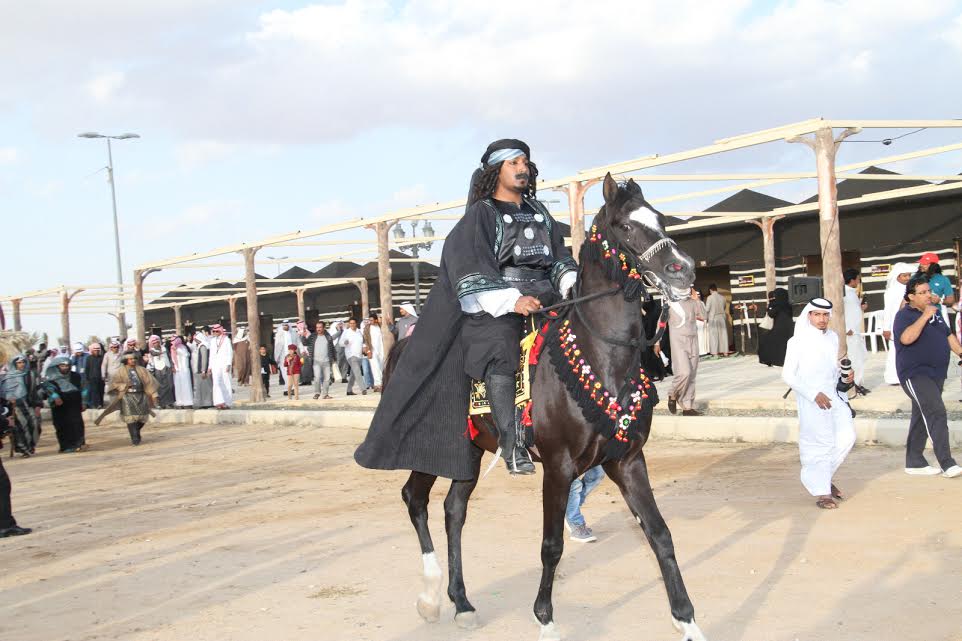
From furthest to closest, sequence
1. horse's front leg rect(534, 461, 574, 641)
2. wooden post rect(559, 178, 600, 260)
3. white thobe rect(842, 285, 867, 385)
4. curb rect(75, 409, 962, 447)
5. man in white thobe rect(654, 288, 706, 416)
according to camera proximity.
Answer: wooden post rect(559, 178, 600, 260)
white thobe rect(842, 285, 867, 385)
man in white thobe rect(654, 288, 706, 416)
curb rect(75, 409, 962, 447)
horse's front leg rect(534, 461, 574, 641)

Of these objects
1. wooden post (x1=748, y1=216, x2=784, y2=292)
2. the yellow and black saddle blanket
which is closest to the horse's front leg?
the yellow and black saddle blanket

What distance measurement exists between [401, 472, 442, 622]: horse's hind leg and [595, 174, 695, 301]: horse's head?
1.87 meters

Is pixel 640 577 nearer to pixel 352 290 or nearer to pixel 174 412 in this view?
pixel 174 412

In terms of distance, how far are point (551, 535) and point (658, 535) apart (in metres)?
0.55

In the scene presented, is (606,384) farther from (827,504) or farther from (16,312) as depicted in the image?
(16,312)

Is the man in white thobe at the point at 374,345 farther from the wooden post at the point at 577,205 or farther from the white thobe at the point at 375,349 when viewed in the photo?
the wooden post at the point at 577,205

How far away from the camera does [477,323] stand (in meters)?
5.38

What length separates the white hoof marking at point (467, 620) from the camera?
545 cm

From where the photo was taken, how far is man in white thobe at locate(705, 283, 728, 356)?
26828 millimetres

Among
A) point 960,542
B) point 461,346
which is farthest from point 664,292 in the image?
point 960,542

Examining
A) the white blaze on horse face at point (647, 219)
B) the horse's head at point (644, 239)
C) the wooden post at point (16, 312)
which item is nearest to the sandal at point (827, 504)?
the horse's head at point (644, 239)

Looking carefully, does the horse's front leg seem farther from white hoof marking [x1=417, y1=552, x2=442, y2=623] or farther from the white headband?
the white headband

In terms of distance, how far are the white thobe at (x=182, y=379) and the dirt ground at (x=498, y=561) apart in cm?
1388

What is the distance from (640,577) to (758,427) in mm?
6428
